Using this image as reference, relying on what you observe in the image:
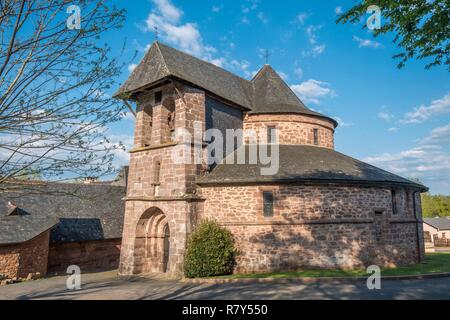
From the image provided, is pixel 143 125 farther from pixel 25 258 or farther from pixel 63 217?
pixel 25 258

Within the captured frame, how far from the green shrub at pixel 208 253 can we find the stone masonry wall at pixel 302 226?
885 millimetres

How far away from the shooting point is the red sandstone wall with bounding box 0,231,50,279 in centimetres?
1617

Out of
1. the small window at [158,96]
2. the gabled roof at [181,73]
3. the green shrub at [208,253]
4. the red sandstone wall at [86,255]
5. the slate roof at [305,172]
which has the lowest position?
the red sandstone wall at [86,255]

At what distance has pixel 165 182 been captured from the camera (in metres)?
14.9

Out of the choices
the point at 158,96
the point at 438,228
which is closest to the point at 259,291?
the point at 158,96

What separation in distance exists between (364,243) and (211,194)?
24.1ft

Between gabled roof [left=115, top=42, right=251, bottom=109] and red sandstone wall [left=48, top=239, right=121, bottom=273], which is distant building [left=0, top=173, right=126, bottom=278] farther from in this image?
gabled roof [left=115, top=42, right=251, bottom=109]

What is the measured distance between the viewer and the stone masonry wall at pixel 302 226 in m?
13.6

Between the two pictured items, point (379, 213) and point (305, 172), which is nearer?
point (305, 172)

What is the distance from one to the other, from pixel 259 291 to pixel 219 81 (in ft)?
41.9

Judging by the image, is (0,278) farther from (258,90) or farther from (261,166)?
(258,90)

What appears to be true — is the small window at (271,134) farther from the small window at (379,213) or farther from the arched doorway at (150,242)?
the arched doorway at (150,242)

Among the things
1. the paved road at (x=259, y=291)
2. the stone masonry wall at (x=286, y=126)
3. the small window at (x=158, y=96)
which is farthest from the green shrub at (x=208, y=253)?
the stone masonry wall at (x=286, y=126)
